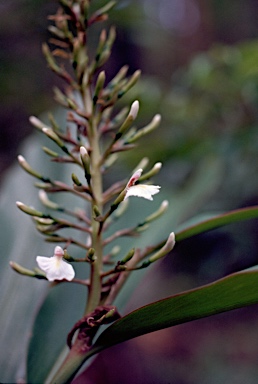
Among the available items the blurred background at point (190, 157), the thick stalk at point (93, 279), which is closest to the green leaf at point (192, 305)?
the thick stalk at point (93, 279)

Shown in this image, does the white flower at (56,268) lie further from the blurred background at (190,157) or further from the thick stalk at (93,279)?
the blurred background at (190,157)

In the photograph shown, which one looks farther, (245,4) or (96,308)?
(245,4)

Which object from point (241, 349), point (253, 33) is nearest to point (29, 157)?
point (241, 349)

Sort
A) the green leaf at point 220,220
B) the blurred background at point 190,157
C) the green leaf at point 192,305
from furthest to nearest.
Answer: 1. the blurred background at point 190,157
2. the green leaf at point 220,220
3. the green leaf at point 192,305

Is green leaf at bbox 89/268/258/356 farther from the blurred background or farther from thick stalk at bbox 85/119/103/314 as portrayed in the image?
the blurred background

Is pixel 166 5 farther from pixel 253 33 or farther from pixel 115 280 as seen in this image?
pixel 115 280

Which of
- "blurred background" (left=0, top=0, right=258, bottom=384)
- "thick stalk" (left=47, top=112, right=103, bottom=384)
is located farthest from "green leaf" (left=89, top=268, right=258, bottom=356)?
"blurred background" (left=0, top=0, right=258, bottom=384)

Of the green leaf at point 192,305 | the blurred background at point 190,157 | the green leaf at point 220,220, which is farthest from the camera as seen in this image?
the blurred background at point 190,157

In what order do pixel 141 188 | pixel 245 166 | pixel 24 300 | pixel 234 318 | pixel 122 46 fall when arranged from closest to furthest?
1. pixel 141 188
2. pixel 24 300
3. pixel 245 166
4. pixel 234 318
5. pixel 122 46
